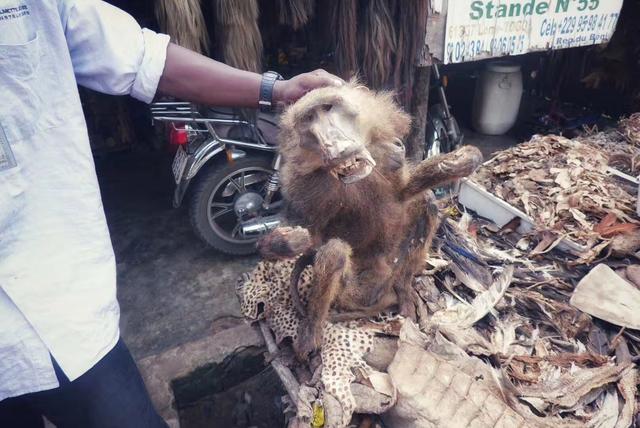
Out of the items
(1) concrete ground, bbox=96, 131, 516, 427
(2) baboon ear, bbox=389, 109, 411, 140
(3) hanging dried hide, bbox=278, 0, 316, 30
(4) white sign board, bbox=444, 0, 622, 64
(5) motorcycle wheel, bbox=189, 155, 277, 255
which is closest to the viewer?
(2) baboon ear, bbox=389, 109, 411, 140

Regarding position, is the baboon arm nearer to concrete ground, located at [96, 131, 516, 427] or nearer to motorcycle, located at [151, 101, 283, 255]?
concrete ground, located at [96, 131, 516, 427]

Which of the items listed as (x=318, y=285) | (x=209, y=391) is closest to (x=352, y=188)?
(x=318, y=285)

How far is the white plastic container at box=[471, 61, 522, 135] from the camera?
631 centimetres

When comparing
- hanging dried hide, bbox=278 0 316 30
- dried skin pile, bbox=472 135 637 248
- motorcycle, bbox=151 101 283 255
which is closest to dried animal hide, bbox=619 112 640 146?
dried skin pile, bbox=472 135 637 248

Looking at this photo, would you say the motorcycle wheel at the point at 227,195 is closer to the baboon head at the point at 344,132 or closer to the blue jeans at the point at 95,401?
the baboon head at the point at 344,132

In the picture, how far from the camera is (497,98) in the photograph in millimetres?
6523

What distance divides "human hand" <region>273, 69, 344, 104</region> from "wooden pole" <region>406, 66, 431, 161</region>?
2742 mm

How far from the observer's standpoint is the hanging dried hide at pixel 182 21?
3.41 meters

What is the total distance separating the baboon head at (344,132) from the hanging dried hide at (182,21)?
206cm

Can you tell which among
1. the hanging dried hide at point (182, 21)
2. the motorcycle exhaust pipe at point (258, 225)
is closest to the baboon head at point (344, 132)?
the hanging dried hide at point (182, 21)

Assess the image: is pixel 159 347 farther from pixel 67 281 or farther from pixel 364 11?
pixel 364 11

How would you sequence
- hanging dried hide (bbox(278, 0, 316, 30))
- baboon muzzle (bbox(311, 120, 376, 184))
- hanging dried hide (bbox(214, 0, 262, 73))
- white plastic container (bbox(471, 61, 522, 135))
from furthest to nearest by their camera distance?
white plastic container (bbox(471, 61, 522, 135)) < hanging dried hide (bbox(278, 0, 316, 30)) < hanging dried hide (bbox(214, 0, 262, 73)) < baboon muzzle (bbox(311, 120, 376, 184))

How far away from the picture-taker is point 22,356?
1.43 m

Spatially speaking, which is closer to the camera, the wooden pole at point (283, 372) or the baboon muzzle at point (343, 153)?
the baboon muzzle at point (343, 153)
